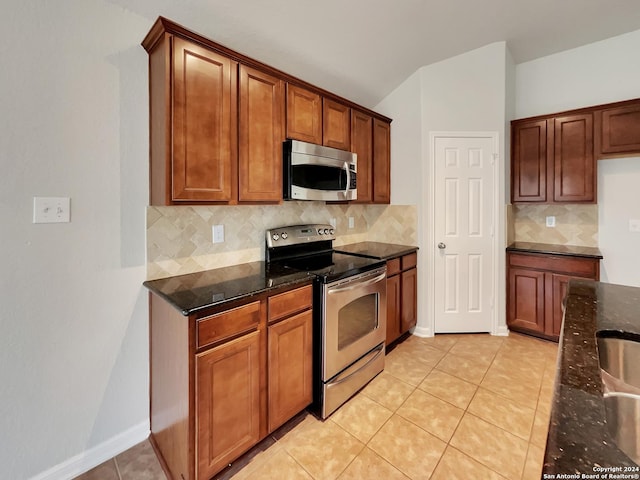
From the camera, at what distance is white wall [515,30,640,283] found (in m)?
2.93

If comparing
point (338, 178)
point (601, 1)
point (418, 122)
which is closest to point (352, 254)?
point (338, 178)

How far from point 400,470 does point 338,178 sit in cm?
204

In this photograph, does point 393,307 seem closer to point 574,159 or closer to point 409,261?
point 409,261

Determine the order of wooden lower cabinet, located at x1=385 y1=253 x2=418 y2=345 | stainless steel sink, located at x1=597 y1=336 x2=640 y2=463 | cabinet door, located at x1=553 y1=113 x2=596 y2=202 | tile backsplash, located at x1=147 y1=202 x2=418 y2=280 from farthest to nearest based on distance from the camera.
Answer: cabinet door, located at x1=553 y1=113 x2=596 y2=202
wooden lower cabinet, located at x1=385 y1=253 x2=418 y2=345
tile backsplash, located at x1=147 y1=202 x2=418 y2=280
stainless steel sink, located at x1=597 y1=336 x2=640 y2=463

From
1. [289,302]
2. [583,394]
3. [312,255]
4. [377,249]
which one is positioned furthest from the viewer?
[377,249]

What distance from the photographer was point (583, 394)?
0.68 metres

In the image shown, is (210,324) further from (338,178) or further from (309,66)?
(309,66)

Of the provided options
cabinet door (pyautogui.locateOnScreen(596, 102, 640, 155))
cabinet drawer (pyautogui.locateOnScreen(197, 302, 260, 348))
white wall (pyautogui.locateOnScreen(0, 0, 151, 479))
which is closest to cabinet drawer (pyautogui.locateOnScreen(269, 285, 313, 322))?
cabinet drawer (pyautogui.locateOnScreen(197, 302, 260, 348))

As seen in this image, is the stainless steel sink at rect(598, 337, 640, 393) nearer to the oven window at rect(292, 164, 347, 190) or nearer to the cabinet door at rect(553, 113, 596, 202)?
the oven window at rect(292, 164, 347, 190)

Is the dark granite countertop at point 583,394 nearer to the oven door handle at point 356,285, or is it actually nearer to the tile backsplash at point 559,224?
the oven door handle at point 356,285

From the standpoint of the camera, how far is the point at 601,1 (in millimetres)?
2473

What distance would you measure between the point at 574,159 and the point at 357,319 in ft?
8.94

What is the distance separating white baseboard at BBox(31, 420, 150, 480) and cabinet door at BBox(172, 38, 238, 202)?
1425 millimetres

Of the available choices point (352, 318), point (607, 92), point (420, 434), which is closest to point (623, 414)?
point (420, 434)
